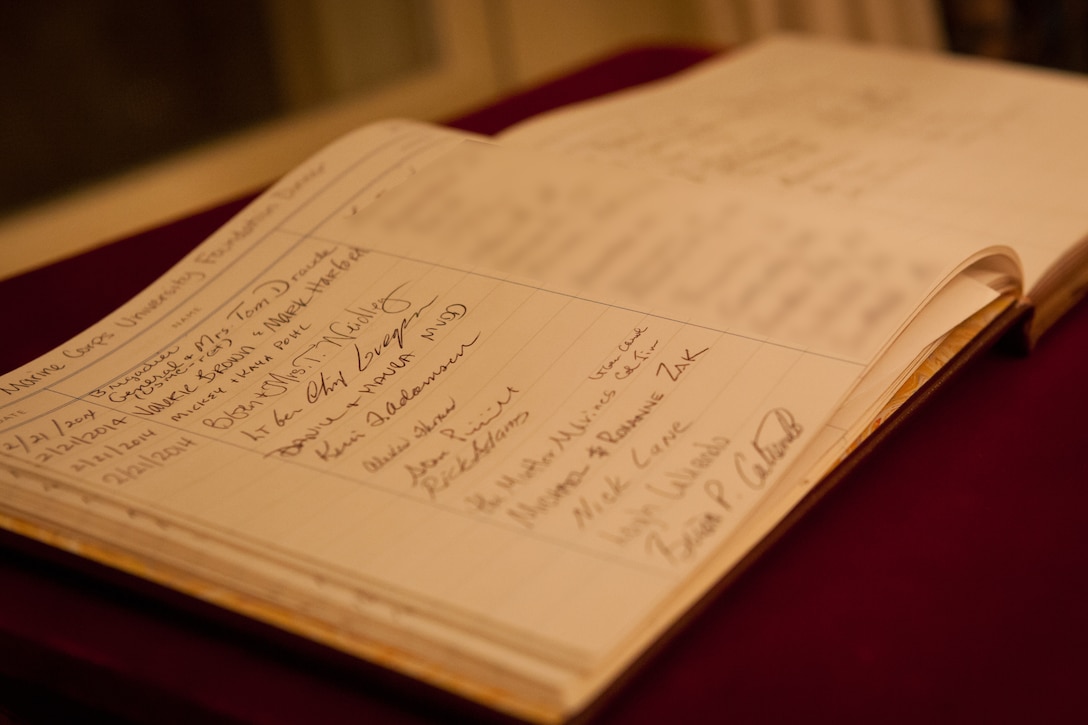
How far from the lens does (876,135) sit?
2.46 ft

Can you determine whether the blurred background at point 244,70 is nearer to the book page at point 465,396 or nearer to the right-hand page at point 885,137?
the right-hand page at point 885,137

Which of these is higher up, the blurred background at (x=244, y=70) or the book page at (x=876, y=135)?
the book page at (x=876, y=135)

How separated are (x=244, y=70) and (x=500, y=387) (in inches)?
47.3

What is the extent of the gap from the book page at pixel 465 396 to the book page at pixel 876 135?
0.43ft

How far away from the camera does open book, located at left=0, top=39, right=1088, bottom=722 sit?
36 cm

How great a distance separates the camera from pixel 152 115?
4.73 feet

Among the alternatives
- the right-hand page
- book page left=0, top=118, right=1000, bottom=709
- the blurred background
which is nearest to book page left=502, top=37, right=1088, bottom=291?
the right-hand page

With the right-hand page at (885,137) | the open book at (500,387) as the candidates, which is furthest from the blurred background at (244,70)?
the open book at (500,387)

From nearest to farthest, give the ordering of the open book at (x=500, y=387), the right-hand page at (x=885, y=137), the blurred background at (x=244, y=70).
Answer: the open book at (x=500, y=387) → the right-hand page at (x=885, y=137) → the blurred background at (x=244, y=70)

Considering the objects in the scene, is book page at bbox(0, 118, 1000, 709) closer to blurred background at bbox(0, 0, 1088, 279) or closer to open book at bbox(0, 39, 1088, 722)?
open book at bbox(0, 39, 1088, 722)

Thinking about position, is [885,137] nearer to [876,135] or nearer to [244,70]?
[876,135]

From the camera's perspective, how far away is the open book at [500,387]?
36 centimetres

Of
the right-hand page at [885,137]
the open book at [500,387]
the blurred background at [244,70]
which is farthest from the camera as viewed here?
the blurred background at [244,70]

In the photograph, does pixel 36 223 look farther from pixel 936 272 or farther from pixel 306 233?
pixel 936 272
